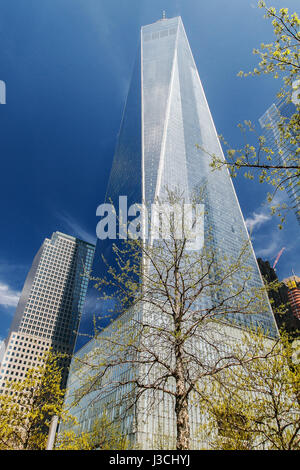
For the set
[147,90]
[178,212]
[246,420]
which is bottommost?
[246,420]

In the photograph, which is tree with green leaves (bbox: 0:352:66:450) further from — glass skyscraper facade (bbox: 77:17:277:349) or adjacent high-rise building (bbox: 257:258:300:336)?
adjacent high-rise building (bbox: 257:258:300:336)

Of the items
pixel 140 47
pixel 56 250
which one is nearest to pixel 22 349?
pixel 56 250

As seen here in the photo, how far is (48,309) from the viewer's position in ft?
557

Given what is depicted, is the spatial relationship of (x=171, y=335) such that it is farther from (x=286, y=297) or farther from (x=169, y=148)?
(x=286, y=297)

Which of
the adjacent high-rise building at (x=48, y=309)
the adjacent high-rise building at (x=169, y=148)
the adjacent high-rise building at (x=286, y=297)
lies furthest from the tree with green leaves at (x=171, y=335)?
the adjacent high-rise building at (x=48, y=309)

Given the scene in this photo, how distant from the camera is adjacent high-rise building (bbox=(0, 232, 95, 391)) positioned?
471ft

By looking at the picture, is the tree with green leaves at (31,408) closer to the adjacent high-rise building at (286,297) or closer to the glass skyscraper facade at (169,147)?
the glass skyscraper facade at (169,147)

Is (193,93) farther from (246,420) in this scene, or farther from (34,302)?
(246,420)

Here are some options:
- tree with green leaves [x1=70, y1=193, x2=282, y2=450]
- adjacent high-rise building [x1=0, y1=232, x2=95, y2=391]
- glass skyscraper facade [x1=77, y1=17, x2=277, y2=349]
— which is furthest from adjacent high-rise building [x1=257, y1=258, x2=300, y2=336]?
tree with green leaves [x1=70, y1=193, x2=282, y2=450]

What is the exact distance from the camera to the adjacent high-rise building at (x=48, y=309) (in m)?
144

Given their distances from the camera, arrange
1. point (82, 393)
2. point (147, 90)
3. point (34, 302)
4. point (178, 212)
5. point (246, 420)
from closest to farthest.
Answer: point (82, 393) < point (246, 420) < point (178, 212) < point (147, 90) < point (34, 302)
